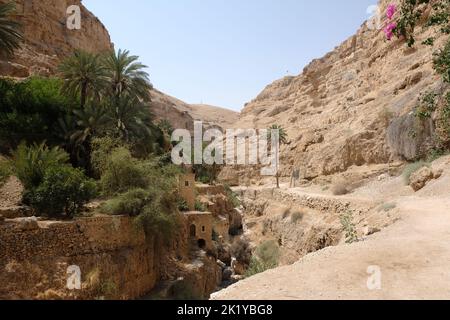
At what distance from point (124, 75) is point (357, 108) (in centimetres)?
2409

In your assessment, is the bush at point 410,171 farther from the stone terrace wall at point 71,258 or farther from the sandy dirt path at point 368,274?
the stone terrace wall at point 71,258

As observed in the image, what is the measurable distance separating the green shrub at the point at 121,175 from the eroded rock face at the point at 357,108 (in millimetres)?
15417

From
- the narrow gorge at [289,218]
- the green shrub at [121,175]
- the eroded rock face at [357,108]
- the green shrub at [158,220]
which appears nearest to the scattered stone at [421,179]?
the narrow gorge at [289,218]

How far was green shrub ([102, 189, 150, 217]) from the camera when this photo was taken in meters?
13.9

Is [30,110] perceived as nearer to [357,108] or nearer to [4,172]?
[4,172]

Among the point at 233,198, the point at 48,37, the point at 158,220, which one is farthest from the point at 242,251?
the point at 48,37

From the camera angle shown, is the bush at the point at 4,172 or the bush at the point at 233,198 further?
the bush at the point at 233,198

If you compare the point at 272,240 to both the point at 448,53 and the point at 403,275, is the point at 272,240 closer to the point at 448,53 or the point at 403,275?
the point at 448,53

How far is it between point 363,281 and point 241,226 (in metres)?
27.6

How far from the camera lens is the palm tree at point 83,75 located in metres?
19.3

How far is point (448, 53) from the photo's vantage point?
1104 cm

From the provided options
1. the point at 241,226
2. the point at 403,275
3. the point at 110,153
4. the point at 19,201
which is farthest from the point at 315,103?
the point at 403,275

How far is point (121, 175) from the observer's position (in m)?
15.8

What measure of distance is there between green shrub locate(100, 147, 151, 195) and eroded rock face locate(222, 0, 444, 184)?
50.6 ft
